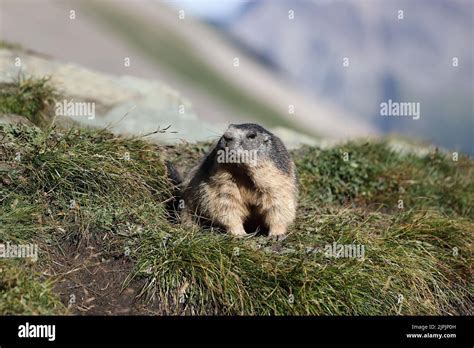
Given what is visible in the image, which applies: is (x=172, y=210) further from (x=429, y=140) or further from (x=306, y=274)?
→ (x=429, y=140)

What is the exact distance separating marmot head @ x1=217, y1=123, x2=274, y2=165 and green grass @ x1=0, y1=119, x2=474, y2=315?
3.49 ft

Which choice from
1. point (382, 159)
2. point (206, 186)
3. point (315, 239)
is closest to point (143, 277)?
point (206, 186)

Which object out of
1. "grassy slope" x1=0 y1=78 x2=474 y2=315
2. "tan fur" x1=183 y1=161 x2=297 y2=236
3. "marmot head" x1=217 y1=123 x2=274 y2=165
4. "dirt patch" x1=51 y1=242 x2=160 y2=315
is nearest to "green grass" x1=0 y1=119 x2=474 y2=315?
"grassy slope" x1=0 y1=78 x2=474 y2=315

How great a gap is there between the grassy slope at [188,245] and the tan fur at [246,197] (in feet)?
1.19

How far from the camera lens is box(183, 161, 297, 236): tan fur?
9547 mm

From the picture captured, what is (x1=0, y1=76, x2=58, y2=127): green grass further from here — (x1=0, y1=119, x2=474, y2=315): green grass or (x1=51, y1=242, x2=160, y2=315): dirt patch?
(x1=51, y1=242, x2=160, y2=315): dirt patch

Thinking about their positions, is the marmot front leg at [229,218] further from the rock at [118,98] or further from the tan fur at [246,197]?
the rock at [118,98]

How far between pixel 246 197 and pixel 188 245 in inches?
58.3

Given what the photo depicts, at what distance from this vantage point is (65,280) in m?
8.06

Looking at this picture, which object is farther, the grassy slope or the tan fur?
A: the tan fur

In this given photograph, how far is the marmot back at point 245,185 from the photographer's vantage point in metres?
9.41

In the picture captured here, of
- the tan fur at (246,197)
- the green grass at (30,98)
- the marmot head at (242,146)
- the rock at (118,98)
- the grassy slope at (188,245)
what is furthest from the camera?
the rock at (118,98)

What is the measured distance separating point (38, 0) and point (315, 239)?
553 feet

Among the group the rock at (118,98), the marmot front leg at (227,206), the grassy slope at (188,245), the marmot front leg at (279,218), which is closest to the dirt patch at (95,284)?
the grassy slope at (188,245)
